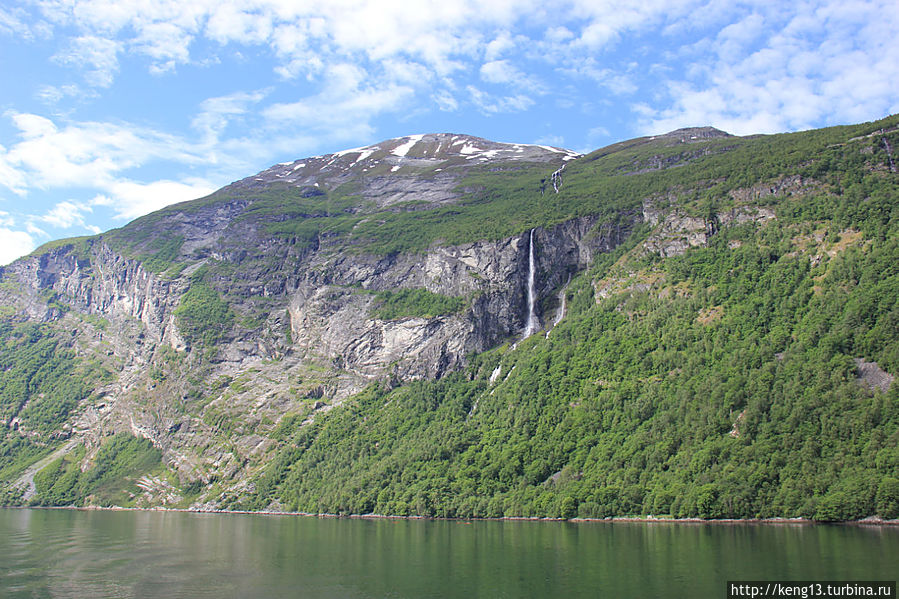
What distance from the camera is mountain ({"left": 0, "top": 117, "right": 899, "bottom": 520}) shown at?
85.1 meters

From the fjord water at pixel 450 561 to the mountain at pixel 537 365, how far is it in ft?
60.1

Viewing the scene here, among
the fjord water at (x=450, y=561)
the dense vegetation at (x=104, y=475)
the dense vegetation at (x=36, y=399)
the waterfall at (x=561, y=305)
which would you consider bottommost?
the dense vegetation at (x=104, y=475)

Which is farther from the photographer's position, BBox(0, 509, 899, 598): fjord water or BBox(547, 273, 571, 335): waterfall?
BBox(547, 273, 571, 335): waterfall

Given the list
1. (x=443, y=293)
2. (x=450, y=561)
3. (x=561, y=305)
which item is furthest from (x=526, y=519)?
(x=443, y=293)

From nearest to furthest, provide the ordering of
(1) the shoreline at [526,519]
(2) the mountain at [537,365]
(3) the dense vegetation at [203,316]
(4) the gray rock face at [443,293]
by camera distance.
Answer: (1) the shoreline at [526,519]
(2) the mountain at [537,365]
(4) the gray rock face at [443,293]
(3) the dense vegetation at [203,316]

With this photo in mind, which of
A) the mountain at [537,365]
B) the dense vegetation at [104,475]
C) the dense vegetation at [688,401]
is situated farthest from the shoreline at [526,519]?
the dense vegetation at [104,475]

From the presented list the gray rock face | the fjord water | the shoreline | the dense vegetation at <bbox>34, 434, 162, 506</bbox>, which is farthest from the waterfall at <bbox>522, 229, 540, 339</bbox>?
the dense vegetation at <bbox>34, 434, 162, 506</bbox>

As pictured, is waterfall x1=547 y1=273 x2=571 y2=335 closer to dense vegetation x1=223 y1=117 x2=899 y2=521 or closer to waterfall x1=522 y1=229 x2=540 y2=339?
dense vegetation x1=223 y1=117 x2=899 y2=521

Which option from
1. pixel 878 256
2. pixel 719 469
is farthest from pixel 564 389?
pixel 878 256

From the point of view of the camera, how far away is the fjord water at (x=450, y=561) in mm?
39281

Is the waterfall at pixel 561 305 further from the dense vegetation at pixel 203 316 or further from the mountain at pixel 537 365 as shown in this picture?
the dense vegetation at pixel 203 316

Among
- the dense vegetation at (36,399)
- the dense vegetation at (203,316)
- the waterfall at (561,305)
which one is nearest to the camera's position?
the waterfall at (561,305)

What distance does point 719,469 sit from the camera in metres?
81.8

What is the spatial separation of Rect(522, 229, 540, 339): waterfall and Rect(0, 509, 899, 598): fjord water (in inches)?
2962
